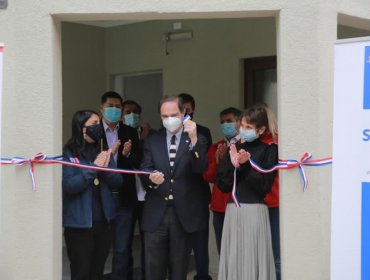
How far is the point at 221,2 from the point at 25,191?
2.10m

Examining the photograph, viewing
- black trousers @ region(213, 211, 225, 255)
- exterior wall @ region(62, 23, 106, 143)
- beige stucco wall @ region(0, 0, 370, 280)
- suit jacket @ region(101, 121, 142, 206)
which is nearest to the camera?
beige stucco wall @ region(0, 0, 370, 280)

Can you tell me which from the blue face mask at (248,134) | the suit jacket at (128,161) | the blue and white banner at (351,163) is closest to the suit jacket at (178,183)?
the blue face mask at (248,134)

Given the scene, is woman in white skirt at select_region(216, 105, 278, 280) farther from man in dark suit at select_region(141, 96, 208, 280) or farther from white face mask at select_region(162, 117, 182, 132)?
white face mask at select_region(162, 117, 182, 132)

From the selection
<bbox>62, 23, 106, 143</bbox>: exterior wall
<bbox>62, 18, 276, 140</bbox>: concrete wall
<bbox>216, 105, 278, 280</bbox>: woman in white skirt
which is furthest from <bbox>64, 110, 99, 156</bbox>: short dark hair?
<bbox>62, 23, 106, 143</bbox>: exterior wall

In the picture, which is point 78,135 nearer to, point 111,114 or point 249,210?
point 111,114

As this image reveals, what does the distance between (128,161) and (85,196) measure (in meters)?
0.74

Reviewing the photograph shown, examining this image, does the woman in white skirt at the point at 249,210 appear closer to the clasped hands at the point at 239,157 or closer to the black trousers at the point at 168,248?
the clasped hands at the point at 239,157

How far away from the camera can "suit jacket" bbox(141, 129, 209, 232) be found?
4.54 metres

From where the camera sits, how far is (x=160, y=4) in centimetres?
426

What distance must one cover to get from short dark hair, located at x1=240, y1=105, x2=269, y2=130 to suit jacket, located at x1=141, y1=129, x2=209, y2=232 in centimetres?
44

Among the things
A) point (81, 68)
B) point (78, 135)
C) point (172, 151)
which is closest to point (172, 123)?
point (172, 151)

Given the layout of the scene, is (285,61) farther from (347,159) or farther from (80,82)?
(80,82)

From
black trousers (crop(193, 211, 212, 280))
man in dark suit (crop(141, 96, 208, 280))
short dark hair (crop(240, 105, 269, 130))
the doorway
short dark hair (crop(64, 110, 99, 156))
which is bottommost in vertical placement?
black trousers (crop(193, 211, 212, 280))

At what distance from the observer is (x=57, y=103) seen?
171 inches
